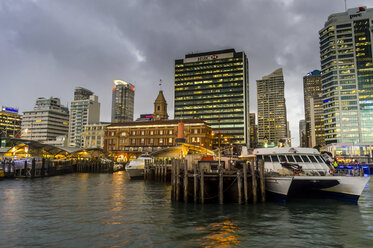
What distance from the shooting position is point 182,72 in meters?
170

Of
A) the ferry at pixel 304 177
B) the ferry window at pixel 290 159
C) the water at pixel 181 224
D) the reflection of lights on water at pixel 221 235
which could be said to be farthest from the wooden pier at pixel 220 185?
the reflection of lights on water at pixel 221 235

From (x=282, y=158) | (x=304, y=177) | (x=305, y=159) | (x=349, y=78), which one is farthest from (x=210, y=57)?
(x=304, y=177)

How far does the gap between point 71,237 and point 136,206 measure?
9.04 metres

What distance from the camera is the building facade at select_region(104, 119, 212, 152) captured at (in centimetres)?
11106

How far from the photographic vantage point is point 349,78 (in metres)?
132

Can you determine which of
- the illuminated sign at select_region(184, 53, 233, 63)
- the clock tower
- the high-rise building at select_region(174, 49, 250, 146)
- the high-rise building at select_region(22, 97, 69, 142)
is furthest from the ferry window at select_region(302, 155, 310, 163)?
the high-rise building at select_region(22, 97, 69, 142)

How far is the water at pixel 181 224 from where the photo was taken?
12945mm

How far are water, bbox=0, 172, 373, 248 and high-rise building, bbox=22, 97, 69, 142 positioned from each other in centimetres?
17133

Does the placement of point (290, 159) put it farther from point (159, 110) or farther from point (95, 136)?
point (95, 136)

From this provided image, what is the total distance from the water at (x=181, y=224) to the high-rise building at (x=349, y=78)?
126396mm

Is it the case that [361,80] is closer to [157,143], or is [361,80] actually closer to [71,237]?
[157,143]

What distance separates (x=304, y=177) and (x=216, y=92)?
141 metres

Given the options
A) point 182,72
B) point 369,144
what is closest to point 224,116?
point 182,72

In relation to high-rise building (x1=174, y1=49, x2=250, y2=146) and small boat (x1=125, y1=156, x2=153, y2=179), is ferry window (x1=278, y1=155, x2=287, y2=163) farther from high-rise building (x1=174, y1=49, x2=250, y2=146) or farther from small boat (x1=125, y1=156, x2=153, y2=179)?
high-rise building (x1=174, y1=49, x2=250, y2=146)
